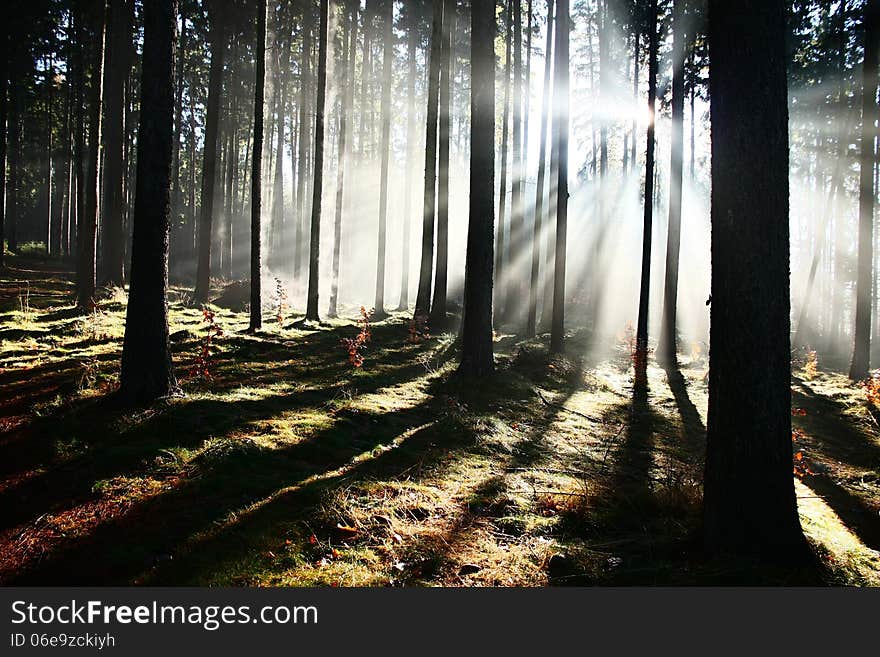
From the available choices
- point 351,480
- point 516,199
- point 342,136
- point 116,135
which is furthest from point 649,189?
point 116,135

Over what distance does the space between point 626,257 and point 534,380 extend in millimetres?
31853

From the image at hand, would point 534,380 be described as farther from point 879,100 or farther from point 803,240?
point 803,240

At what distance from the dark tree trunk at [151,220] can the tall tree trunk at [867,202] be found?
54.4 feet

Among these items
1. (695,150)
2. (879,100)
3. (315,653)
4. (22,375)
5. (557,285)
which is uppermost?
(695,150)

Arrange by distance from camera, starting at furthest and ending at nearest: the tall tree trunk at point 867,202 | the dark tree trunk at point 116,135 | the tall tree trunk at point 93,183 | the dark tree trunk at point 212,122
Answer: the dark tree trunk at point 212,122, the dark tree trunk at point 116,135, the tall tree trunk at point 867,202, the tall tree trunk at point 93,183

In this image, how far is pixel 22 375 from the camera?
24.2 feet

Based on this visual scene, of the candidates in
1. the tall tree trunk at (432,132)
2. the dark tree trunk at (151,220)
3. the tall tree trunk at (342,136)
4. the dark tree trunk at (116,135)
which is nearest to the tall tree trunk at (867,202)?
the tall tree trunk at (432,132)

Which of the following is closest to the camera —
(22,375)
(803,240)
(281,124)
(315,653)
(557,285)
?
(315,653)

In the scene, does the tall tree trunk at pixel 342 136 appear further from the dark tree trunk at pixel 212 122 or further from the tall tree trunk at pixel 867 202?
the tall tree trunk at pixel 867 202

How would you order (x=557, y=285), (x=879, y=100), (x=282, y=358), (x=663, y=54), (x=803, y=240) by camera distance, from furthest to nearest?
(x=803, y=240)
(x=663, y=54)
(x=879, y=100)
(x=557, y=285)
(x=282, y=358)

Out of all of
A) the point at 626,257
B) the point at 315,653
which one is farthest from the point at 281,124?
the point at 315,653

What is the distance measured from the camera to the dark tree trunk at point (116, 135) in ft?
53.6

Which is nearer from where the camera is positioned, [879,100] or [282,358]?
[282,358]

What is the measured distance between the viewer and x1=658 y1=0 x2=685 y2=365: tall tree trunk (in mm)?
16453
